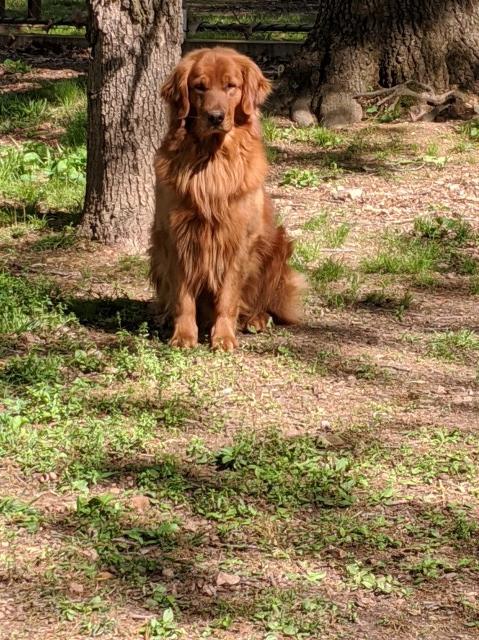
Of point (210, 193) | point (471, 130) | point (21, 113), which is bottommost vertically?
point (21, 113)

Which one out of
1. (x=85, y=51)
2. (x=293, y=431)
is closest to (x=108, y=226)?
(x=293, y=431)

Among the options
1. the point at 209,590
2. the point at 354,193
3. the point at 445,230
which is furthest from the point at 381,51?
the point at 209,590

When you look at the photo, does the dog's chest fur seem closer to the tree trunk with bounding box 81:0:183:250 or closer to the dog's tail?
the dog's tail

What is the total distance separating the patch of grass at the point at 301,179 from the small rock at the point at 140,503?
480cm

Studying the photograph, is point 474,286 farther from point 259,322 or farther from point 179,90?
point 179,90

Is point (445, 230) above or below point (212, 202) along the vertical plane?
below

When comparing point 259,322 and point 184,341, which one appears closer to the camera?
point 184,341

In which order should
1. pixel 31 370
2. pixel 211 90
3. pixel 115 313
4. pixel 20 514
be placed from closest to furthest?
pixel 20 514, pixel 31 370, pixel 211 90, pixel 115 313

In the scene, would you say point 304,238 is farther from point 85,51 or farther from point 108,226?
point 85,51

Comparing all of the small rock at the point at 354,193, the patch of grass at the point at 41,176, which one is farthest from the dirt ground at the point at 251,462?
the small rock at the point at 354,193

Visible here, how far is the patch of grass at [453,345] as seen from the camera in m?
5.73

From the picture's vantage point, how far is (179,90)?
18.1 ft

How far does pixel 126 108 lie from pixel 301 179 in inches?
82.1

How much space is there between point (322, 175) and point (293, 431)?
14.0ft
